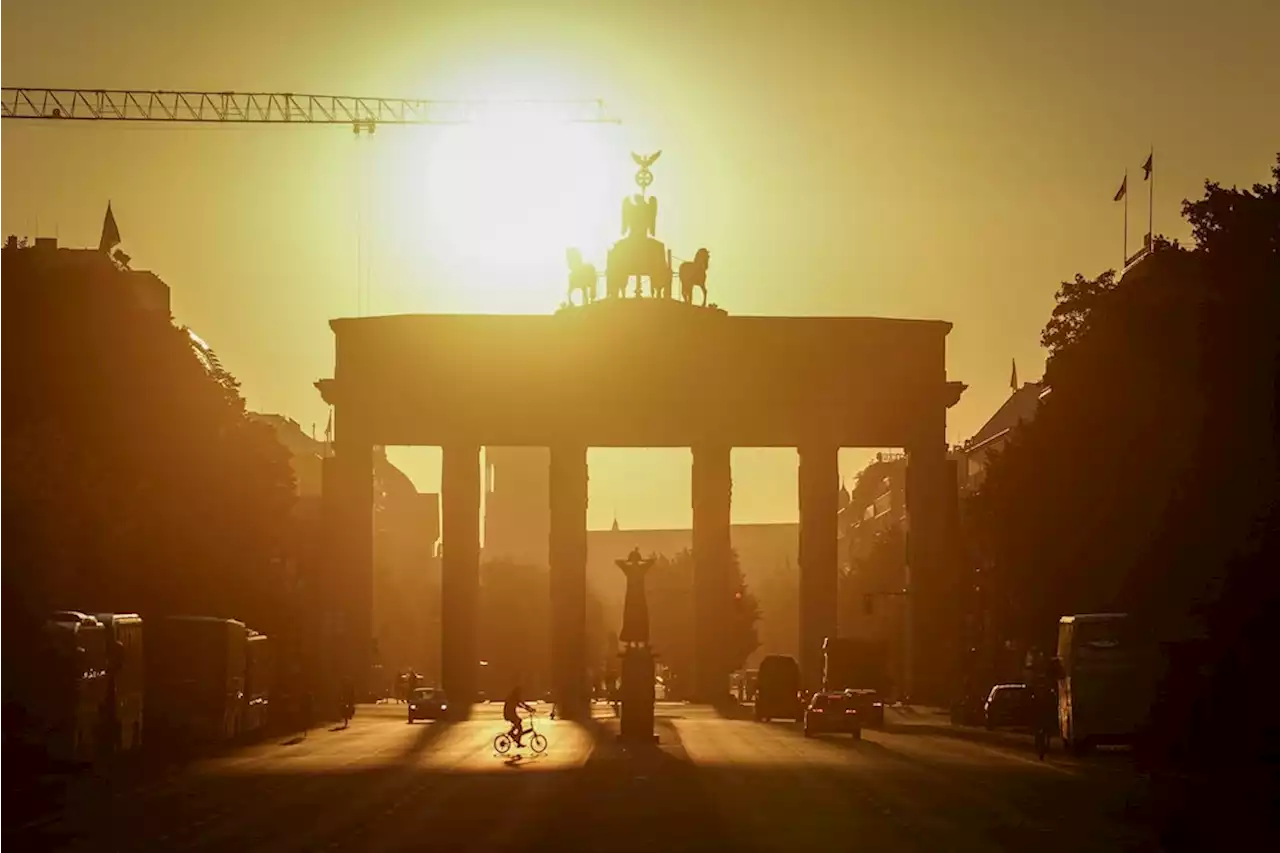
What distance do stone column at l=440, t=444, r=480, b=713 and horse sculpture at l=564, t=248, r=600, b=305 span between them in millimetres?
9915

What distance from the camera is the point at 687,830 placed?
39.2m

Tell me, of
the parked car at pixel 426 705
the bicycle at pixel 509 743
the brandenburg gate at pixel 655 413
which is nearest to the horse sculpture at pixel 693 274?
the brandenburg gate at pixel 655 413

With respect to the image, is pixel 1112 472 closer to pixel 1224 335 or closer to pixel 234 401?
pixel 1224 335

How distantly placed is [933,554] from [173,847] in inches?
3942

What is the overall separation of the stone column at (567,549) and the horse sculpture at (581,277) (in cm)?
815

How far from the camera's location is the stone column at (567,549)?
130550 millimetres

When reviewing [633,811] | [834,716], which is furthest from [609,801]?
[834,716]

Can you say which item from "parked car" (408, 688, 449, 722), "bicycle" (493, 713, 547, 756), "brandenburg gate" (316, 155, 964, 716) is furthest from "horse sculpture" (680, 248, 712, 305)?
"bicycle" (493, 713, 547, 756)

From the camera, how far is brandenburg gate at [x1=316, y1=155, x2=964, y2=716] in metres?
132

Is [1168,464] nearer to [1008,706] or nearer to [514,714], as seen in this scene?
[1008,706]

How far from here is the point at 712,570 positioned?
438ft

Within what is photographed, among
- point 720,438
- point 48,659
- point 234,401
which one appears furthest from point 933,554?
point 48,659

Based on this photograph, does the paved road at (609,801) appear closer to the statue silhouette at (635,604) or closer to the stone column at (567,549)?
the statue silhouette at (635,604)

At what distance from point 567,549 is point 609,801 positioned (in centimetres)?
8600
